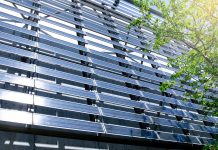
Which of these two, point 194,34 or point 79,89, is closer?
point 79,89

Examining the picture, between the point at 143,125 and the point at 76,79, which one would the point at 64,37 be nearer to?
the point at 76,79

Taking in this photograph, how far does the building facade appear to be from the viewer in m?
4.52

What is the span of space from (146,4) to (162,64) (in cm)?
241

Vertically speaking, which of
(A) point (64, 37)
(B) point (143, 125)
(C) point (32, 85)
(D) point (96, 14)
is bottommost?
(B) point (143, 125)

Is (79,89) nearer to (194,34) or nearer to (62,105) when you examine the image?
(62,105)

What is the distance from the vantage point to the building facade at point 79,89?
4.52 metres

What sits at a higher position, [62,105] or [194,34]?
[194,34]

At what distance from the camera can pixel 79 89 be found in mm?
5582

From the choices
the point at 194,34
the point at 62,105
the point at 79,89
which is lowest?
the point at 62,105

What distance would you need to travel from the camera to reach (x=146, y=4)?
31.7 feet

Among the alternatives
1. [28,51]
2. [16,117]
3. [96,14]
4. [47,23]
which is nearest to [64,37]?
[47,23]

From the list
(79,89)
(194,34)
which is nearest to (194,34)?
(194,34)

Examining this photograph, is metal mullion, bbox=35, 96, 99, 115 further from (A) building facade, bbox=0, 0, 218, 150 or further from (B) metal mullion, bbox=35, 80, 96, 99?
(B) metal mullion, bbox=35, 80, 96, 99

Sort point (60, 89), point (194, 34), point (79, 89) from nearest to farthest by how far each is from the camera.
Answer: point (60, 89) → point (79, 89) → point (194, 34)
